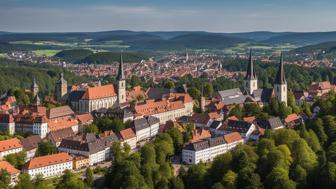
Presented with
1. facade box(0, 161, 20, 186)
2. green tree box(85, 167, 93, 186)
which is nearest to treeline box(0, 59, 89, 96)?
facade box(0, 161, 20, 186)

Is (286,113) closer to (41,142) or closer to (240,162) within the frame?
(240,162)

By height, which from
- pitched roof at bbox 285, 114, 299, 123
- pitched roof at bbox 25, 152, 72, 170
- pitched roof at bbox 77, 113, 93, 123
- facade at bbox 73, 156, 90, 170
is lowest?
facade at bbox 73, 156, 90, 170

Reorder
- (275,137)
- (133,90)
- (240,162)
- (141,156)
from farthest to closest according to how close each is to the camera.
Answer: (133,90), (275,137), (141,156), (240,162)

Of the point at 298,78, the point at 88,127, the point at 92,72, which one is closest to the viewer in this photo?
the point at 88,127

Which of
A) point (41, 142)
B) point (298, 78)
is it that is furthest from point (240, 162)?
point (298, 78)

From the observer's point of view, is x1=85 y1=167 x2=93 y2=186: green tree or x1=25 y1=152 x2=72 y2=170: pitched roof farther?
x1=25 y1=152 x2=72 y2=170: pitched roof

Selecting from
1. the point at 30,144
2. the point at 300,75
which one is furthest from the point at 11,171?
the point at 300,75

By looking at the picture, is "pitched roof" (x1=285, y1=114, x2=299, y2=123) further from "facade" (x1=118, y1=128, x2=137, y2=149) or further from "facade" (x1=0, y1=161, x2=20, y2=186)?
"facade" (x1=0, y1=161, x2=20, y2=186)
